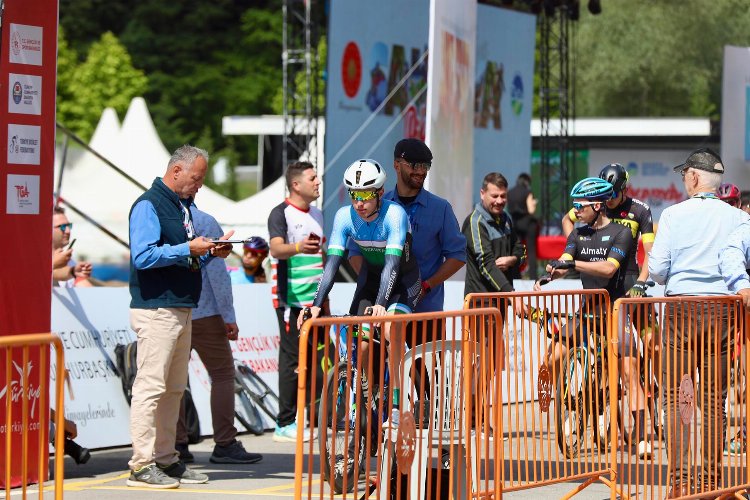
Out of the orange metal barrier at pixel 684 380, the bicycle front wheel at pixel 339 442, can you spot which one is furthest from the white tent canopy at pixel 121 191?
the bicycle front wheel at pixel 339 442

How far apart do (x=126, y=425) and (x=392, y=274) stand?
361 cm

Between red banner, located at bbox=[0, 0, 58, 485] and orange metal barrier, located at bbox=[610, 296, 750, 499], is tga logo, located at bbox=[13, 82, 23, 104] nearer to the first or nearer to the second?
red banner, located at bbox=[0, 0, 58, 485]

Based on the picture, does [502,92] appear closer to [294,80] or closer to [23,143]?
[294,80]

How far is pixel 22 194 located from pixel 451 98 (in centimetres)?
586

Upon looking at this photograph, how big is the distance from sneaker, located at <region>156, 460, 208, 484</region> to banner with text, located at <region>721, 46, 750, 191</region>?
16313 millimetres

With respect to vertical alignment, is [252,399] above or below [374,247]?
below

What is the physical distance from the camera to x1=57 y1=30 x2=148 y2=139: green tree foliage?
183 ft

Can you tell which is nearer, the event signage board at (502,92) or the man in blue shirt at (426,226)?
the man in blue shirt at (426,226)

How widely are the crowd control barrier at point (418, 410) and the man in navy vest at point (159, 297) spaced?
1993 mm

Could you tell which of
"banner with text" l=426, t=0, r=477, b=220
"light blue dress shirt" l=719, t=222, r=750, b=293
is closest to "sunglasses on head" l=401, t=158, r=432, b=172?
"light blue dress shirt" l=719, t=222, r=750, b=293

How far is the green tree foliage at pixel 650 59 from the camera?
44719mm

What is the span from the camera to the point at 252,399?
1149cm

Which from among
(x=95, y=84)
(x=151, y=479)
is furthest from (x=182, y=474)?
(x=95, y=84)

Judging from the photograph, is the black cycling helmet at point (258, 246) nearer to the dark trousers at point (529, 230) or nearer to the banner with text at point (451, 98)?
the banner with text at point (451, 98)
